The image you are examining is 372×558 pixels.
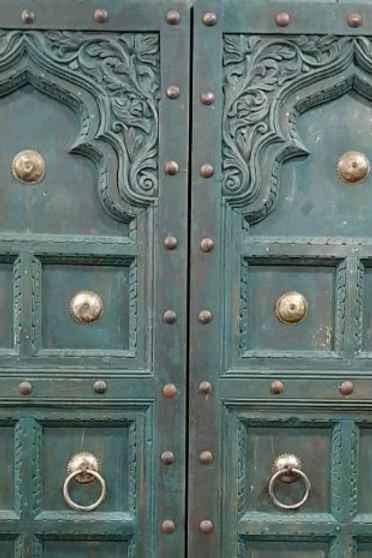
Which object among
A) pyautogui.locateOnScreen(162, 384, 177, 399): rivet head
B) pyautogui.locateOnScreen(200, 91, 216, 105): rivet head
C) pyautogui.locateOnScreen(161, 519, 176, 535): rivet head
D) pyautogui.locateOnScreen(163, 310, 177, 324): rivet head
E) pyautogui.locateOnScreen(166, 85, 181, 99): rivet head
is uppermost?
pyautogui.locateOnScreen(166, 85, 181, 99): rivet head

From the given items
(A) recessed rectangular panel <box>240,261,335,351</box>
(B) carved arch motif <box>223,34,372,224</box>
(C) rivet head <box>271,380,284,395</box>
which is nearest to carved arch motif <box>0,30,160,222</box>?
(B) carved arch motif <box>223,34,372,224</box>

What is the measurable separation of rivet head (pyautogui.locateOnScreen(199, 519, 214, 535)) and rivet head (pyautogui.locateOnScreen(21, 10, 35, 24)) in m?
0.76

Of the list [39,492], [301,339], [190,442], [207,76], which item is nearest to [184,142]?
[207,76]

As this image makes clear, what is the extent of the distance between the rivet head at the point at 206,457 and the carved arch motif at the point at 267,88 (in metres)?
0.36

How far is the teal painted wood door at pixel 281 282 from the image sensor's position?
3.33ft

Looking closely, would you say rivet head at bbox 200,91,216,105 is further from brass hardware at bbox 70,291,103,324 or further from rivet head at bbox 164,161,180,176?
brass hardware at bbox 70,291,103,324

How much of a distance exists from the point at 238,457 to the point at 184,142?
46 cm

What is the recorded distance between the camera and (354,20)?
1.01 m

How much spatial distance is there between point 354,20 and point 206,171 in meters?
0.30

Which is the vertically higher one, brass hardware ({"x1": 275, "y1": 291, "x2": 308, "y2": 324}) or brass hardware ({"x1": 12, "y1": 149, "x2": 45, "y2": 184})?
brass hardware ({"x1": 12, "y1": 149, "x2": 45, "y2": 184})

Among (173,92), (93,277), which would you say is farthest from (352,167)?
(93,277)

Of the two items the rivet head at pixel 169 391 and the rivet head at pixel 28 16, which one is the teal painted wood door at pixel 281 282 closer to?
the rivet head at pixel 169 391

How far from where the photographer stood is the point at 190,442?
3.45ft

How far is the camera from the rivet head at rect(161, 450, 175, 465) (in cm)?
105
